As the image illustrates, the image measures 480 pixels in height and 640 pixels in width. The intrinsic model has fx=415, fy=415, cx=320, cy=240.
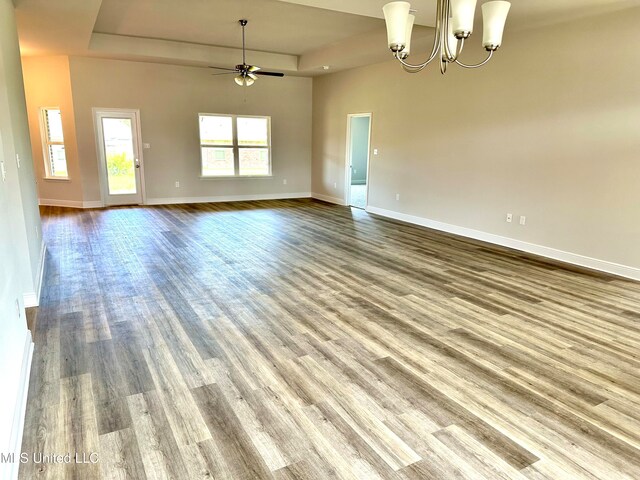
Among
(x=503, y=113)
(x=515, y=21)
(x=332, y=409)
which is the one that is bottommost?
(x=332, y=409)

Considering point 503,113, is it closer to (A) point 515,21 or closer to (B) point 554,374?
(A) point 515,21

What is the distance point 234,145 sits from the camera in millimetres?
9484

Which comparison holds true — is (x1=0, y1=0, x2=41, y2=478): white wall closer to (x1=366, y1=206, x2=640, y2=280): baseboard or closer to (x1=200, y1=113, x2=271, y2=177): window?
(x1=200, y1=113, x2=271, y2=177): window

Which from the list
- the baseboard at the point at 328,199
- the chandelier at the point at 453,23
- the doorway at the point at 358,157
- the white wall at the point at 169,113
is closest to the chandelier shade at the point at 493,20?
the chandelier at the point at 453,23

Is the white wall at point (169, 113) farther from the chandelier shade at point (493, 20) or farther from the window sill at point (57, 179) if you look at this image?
the chandelier shade at point (493, 20)

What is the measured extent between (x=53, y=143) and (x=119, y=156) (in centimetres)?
126

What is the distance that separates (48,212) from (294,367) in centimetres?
714

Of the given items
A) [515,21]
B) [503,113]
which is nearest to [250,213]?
[503,113]

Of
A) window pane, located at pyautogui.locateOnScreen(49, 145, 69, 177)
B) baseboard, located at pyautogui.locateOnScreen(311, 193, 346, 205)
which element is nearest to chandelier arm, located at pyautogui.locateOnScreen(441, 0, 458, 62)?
baseboard, located at pyautogui.locateOnScreen(311, 193, 346, 205)

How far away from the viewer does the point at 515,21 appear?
195 inches

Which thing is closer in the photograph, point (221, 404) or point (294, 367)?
point (221, 404)

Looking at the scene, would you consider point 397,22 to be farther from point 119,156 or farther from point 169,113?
point 119,156

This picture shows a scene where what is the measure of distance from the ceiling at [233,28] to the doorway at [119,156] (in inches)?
48.1

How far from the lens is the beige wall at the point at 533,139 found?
4539mm
